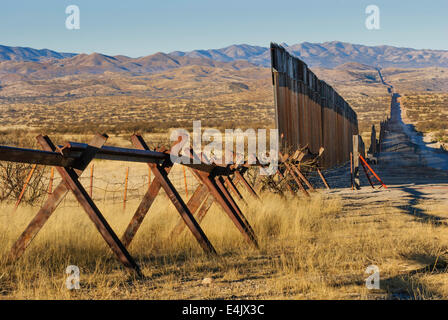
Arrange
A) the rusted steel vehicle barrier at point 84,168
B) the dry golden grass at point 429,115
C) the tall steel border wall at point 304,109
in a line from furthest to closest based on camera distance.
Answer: the dry golden grass at point 429,115 → the tall steel border wall at point 304,109 → the rusted steel vehicle barrier at point 84,168

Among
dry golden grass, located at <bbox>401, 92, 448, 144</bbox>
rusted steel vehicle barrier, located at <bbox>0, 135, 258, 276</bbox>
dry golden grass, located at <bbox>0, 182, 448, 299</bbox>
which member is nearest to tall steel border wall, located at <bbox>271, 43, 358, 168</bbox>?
dry golden grass, located at <bbox>0, 182, 448, 299</bbox>

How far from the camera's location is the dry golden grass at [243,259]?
4.55 meters

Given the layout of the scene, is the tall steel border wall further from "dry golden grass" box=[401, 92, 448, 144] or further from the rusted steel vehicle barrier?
"dry golden grass" box=[401, 92, 448, 144]

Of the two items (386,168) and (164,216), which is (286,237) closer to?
(164,216)

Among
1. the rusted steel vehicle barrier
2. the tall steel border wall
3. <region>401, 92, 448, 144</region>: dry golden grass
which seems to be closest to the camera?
the rusted steel vehicle barrier

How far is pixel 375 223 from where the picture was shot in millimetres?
8305

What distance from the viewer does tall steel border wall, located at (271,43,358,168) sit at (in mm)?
13508

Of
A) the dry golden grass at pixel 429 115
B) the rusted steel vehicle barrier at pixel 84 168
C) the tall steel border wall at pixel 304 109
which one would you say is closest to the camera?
the rusted steel vehicle barrier at pixel 84 168

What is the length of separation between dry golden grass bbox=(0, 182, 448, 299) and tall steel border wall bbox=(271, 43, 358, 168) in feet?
18.0

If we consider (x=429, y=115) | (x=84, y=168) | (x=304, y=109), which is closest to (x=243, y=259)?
(x=84, y=168)

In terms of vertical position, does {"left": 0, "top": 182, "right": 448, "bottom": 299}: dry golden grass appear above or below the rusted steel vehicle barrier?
below

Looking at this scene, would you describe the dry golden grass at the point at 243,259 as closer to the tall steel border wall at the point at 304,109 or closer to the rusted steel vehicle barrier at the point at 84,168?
the rusted steel vehicle barrier at the point at 84,168

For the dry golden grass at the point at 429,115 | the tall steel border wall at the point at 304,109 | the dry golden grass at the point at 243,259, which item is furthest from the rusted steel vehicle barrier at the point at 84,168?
the dry golden grass at the point at 429,115

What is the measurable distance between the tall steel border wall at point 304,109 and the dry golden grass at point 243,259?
5495 mm
